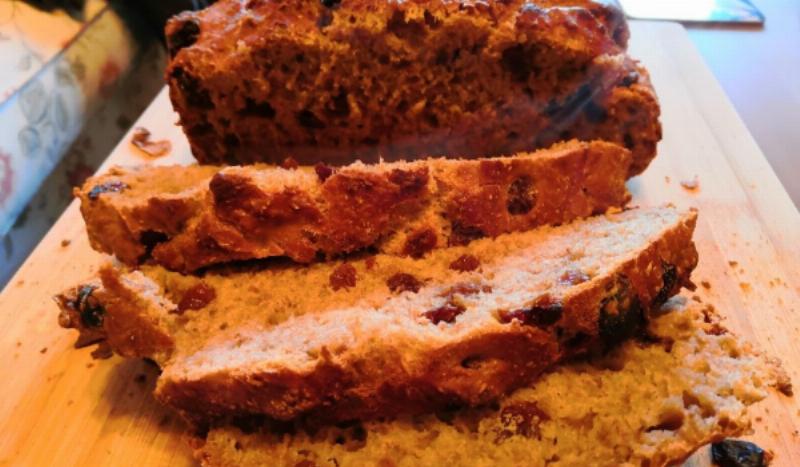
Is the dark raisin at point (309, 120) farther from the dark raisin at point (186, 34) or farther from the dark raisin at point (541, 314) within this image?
the dark raisin at point (541, 314)

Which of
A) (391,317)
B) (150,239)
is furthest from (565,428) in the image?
(150,239)

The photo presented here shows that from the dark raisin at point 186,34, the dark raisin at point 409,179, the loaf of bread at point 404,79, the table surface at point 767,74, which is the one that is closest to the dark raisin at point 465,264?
the dark raisin at point 409,179

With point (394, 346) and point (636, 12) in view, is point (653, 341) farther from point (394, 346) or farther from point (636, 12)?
point (636, 12)

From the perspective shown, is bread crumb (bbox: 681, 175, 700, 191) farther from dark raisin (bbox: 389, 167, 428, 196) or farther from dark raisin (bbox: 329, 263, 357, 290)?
dark raisin (bbox: 329, 263, 357, 290)

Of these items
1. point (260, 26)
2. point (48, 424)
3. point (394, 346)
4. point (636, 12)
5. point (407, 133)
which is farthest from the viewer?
point (636, 12)

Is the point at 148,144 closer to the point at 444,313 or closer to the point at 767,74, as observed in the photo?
the point at 444,313

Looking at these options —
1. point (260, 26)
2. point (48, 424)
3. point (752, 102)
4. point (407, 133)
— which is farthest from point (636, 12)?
point (48, 424)
